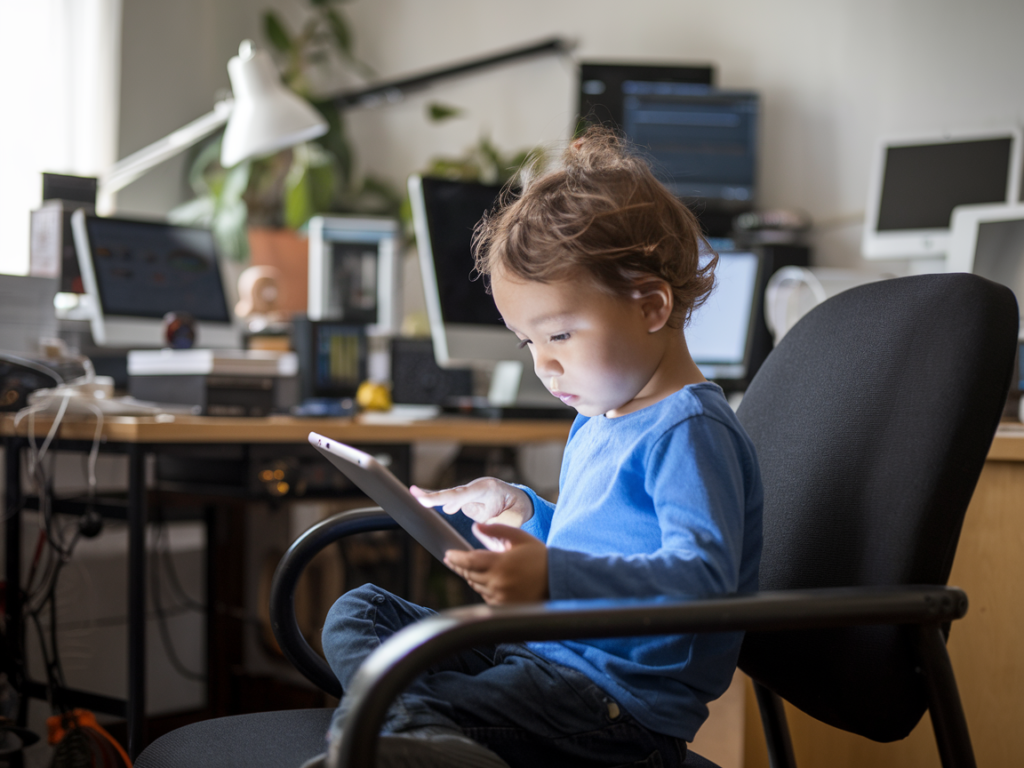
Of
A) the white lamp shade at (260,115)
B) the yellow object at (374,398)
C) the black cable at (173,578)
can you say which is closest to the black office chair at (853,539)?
the yellow object at (374,398)

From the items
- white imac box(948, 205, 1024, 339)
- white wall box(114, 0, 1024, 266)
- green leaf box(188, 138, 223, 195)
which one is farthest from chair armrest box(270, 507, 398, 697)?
green leaf box(188, 138, 223, 195)

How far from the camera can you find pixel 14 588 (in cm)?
181

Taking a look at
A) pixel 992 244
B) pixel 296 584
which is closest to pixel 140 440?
pixel 296 584

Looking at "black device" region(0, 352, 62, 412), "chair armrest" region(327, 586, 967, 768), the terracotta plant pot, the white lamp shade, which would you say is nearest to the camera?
"chair armrest" region(327, 586, 967, 768)

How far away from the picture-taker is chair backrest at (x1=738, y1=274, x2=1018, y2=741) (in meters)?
0.81

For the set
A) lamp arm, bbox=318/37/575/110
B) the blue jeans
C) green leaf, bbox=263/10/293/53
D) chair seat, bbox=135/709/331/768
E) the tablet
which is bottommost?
chair seat, bbox=135/709/331/768

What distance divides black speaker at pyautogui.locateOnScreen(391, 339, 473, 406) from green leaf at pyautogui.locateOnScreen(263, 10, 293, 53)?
197 centimetres

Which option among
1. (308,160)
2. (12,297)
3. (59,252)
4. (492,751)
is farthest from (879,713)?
(308,160)

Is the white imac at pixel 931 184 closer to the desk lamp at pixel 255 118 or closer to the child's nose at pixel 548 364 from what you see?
the desk lamp at pixel 255 118

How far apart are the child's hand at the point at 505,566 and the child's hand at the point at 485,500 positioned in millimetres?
184

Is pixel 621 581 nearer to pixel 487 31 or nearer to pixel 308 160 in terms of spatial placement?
pixel 308 160

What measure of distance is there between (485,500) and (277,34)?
11.0ft

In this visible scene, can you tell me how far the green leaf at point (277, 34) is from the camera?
382cm

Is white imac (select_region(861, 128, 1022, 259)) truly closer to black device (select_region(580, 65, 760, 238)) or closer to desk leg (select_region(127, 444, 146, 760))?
black device (select_region(580, 65, 760, 238))
